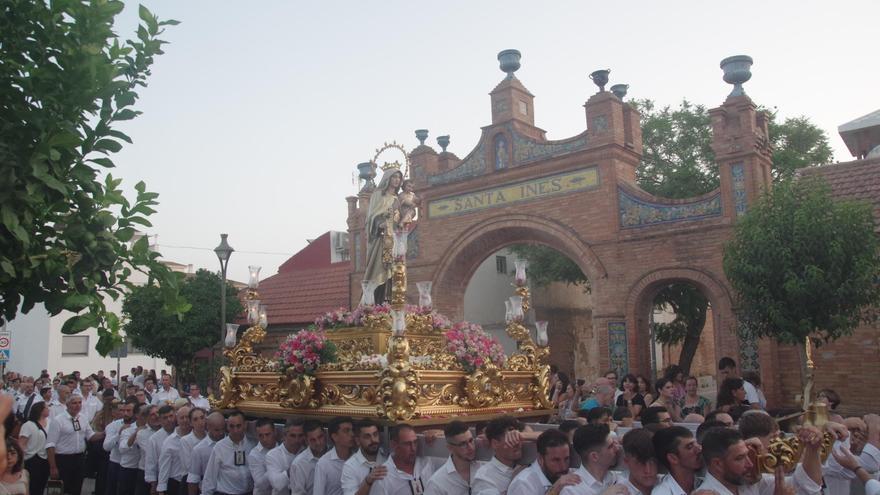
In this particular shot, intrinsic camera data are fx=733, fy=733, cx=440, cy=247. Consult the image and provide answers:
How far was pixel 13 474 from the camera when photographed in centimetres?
516

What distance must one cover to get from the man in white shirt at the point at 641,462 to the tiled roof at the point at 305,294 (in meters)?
18.4

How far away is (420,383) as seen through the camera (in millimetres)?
7512

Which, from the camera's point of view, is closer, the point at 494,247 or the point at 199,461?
the point at 199,461

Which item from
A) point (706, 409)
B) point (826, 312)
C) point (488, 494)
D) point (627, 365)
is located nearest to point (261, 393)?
point (488, 494)

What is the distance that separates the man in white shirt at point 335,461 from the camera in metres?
6.32

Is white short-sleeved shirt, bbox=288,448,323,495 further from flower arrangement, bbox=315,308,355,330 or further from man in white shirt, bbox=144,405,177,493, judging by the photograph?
flower arrangement, bbox=315,308,355,330

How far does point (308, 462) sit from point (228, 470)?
3.76 feet

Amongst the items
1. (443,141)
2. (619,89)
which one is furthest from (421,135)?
(619,89)

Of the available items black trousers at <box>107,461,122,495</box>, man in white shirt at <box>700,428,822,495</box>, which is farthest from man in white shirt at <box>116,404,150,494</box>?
man in white shirt at <box>700,428,822,495</box>

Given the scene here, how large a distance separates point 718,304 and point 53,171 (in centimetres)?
1332

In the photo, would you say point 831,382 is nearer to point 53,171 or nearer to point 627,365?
point 627,365

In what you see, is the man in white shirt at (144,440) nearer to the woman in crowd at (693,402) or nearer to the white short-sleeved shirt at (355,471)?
the white short-sleeved shirt at (355,471)

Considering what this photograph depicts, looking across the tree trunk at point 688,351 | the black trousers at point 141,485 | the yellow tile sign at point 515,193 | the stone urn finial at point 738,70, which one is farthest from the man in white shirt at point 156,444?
the tree trunk at point 688,351

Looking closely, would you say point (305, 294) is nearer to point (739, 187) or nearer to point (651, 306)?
point (651, 306)
